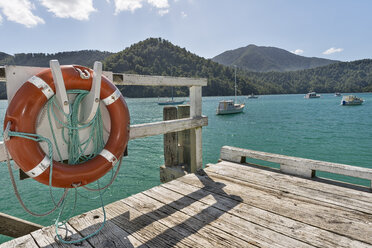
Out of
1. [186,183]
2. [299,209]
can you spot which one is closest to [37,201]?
[186,183]

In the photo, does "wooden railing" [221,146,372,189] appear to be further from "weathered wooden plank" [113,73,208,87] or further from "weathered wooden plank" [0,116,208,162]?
"weathered wooden plank" [113,73,208,87]

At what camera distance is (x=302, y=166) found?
2396 millimetres

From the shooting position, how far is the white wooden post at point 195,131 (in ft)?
7.86

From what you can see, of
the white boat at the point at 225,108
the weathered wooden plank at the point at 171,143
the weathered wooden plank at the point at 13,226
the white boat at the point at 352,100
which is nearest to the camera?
the weathered wooden plank at the point at 13,226

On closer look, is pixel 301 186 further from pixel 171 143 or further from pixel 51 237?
pixel 51 237

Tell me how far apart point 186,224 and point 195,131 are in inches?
44.9

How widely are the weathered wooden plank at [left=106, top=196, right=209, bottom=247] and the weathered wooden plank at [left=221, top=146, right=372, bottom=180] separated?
1.52m

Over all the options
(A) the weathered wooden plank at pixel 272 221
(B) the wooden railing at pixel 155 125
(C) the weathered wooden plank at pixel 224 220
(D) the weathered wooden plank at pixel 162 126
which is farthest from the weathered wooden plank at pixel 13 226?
(A) the weathered wooden plank at pixel 272 221

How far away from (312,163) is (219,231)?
1.42 meters

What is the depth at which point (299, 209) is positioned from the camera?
1.73m

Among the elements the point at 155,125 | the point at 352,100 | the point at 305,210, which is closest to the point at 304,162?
the point at 305,210

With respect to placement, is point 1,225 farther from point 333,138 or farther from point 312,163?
point 333,138

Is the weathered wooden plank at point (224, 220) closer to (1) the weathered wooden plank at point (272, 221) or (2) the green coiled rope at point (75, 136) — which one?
(1) the weathered wooden plank at point (272, 221)

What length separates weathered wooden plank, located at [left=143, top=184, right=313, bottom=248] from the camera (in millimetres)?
1347
